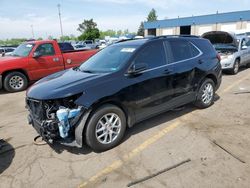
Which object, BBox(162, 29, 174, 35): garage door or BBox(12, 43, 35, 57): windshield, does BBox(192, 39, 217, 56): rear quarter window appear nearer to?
BBox(12, 43, 35, 57): windshield

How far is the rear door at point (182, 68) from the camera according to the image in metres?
4.82

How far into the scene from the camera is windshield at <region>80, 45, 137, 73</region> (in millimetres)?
4267

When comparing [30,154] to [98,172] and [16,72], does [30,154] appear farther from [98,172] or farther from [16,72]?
[16,72]

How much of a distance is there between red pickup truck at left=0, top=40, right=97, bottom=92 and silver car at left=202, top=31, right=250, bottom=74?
254 inches

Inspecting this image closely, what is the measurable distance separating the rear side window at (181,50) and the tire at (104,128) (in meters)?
1.78

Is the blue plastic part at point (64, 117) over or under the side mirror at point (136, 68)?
under

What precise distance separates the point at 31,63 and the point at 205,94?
636cm

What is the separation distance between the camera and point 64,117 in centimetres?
353

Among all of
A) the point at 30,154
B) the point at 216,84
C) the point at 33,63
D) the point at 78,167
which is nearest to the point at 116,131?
the point at 78,167

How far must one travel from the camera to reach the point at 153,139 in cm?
431

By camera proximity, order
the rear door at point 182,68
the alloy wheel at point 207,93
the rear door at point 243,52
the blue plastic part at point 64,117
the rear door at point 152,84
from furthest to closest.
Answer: the rear door at point 243,52, the alloy wheel at point 207,93, the rear door at point 182,68, the rear door at point 152,84, the blue plastic part at point 64,117

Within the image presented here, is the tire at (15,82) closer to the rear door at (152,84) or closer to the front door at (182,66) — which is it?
the rear door at (152,84)

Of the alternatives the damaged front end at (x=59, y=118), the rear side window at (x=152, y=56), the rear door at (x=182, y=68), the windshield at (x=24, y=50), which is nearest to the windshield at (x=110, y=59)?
the rear side window at (x=152, y=56)

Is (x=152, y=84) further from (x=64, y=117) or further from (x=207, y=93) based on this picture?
(x=207, y=93)
